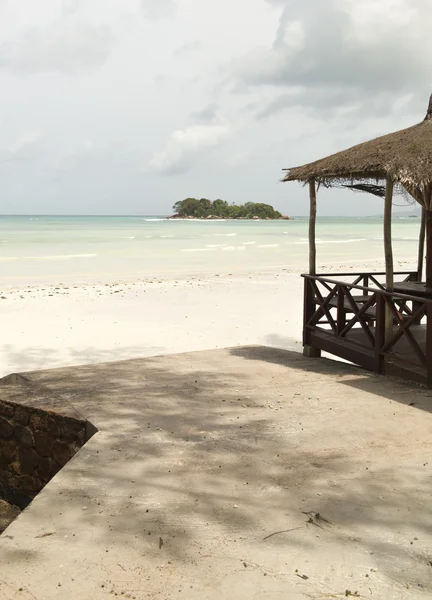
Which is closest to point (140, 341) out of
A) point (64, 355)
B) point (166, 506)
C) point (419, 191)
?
point (64, 355)

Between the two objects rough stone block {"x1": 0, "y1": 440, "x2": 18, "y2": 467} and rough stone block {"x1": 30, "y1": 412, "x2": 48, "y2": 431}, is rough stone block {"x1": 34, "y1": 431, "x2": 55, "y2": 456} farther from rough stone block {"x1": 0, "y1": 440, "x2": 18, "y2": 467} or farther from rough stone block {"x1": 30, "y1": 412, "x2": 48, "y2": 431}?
rough stone block {"x1": 0, "y1": 440, "x2": 18, "y2": 467}

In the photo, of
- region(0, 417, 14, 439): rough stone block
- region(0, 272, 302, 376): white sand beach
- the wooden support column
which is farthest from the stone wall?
the wooden support column

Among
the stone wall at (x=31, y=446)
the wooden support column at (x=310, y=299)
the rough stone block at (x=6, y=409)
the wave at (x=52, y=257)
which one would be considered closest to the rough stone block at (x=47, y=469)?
the stone wall at (x=31, y=446)

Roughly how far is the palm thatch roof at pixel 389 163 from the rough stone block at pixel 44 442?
4.20 m

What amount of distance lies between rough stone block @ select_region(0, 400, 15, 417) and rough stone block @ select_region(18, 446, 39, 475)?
33cm

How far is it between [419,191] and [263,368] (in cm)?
356

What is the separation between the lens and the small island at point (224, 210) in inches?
5787

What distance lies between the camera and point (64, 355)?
10.0 meters

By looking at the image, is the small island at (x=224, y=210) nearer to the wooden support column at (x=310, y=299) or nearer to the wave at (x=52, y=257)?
the wave at (x=52, y=257)

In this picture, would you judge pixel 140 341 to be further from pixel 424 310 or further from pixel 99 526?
pixel 99 526

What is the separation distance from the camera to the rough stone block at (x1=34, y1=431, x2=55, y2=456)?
5.39 meters

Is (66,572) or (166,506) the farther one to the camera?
(166,506)

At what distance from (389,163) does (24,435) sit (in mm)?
4462

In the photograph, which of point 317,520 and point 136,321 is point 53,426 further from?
point 136,321
